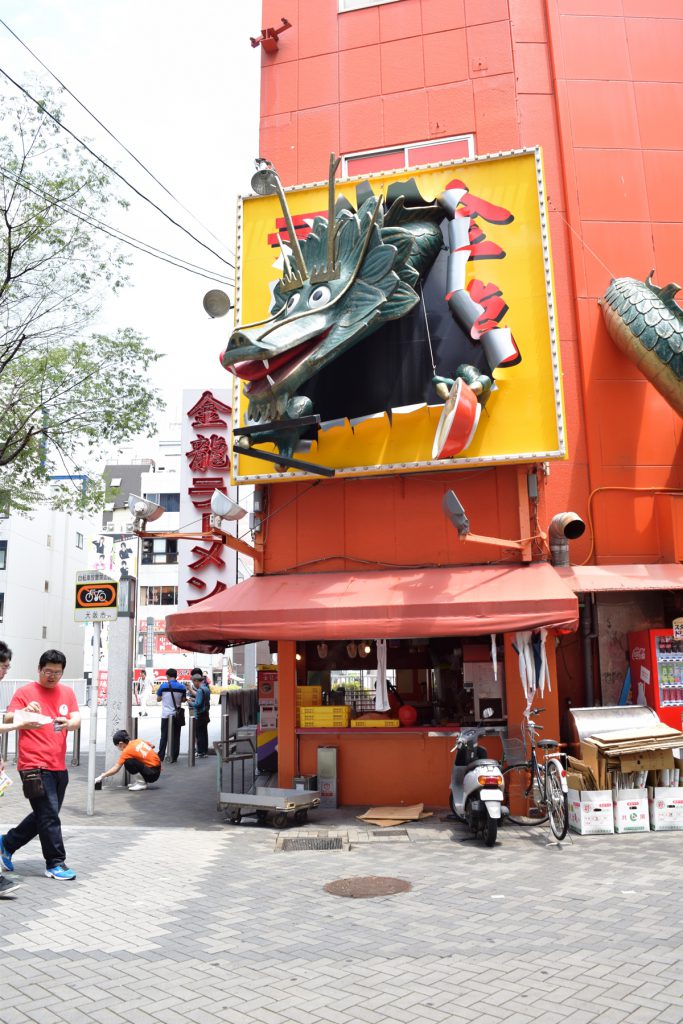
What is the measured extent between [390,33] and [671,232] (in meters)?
6.25

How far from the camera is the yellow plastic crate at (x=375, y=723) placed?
11172mm

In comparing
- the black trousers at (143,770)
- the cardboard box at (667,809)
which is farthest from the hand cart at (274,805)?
the cardboard box at (667,809)

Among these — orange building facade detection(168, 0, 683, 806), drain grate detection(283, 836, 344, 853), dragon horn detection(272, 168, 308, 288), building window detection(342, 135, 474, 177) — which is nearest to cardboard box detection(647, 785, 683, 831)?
orange building facade detection(168, 0, 683, 806)

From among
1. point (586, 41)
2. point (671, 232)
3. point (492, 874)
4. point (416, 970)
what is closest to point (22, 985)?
point (416, 970)

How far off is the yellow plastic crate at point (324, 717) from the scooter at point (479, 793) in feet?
6.87

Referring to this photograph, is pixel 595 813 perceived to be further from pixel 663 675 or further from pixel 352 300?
pixel 352 300

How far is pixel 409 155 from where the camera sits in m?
13.9

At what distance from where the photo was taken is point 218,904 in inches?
263

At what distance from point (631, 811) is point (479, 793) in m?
2.07

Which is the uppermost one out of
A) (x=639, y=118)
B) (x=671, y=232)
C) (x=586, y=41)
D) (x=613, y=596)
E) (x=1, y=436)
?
(x=586, y=41)

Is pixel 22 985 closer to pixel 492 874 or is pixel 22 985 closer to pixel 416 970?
pixel 416 970

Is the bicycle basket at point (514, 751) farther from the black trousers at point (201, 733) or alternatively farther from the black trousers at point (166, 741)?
the black trousers at point (201, 733)

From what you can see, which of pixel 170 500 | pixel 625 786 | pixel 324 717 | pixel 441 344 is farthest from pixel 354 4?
pixel 170 500

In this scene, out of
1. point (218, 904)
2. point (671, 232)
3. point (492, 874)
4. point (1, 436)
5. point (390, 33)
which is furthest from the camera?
point (1, 436)
